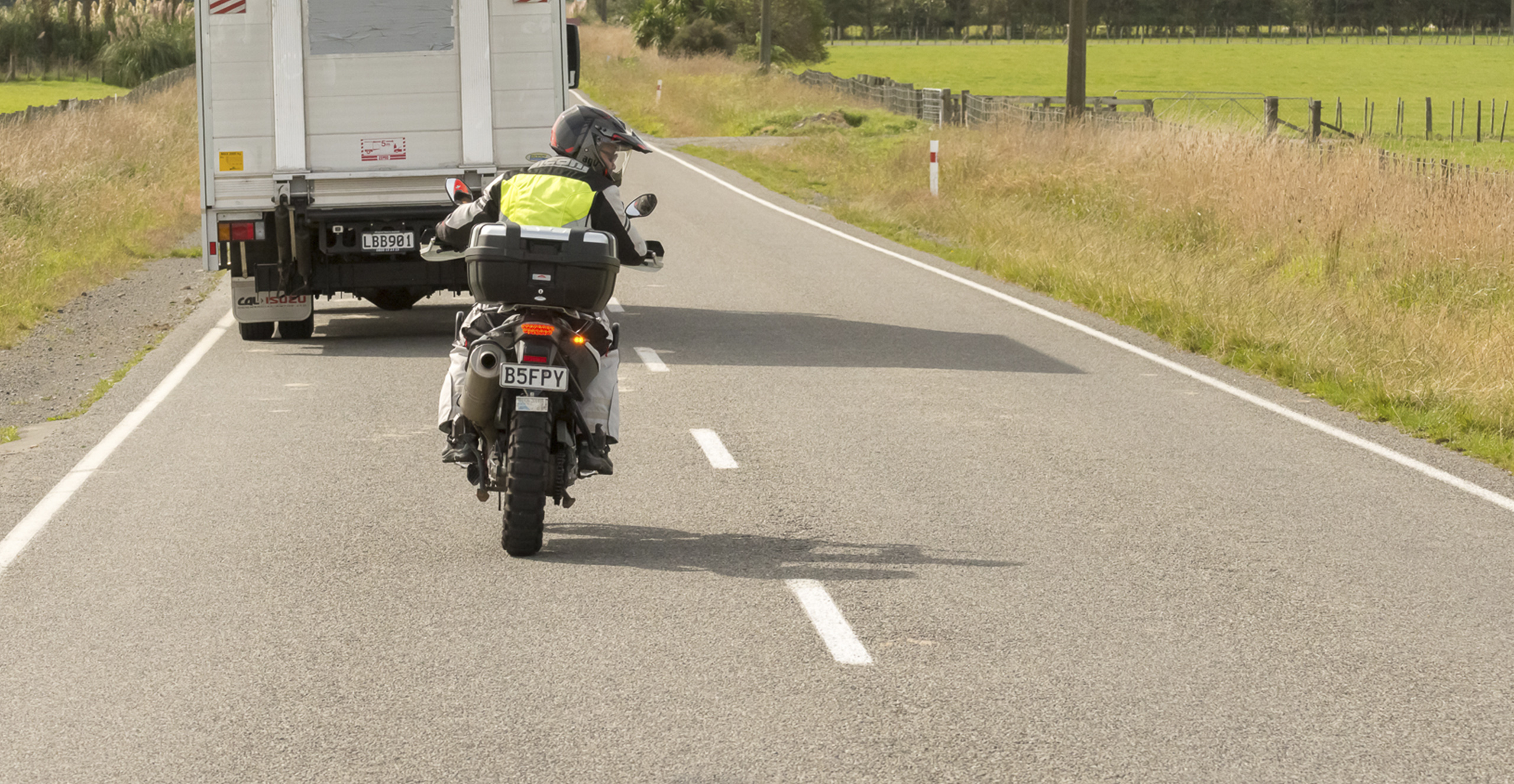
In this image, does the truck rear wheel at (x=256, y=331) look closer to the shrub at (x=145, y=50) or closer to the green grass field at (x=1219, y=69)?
the shrub at (x=145, y=50)

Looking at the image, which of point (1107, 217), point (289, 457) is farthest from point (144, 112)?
point (289, 457)

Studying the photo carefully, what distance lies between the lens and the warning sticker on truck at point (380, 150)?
1380 cm

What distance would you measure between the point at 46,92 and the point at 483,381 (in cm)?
5696

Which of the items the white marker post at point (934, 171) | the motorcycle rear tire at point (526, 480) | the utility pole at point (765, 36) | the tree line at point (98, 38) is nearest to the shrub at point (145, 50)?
the tree line at point (98, 38)

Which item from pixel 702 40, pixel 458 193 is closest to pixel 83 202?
pixel 458 193

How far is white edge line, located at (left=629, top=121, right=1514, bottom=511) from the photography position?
8.75m

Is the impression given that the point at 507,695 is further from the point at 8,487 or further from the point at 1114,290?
the point at 1114,290

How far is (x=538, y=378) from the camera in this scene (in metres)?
6.96

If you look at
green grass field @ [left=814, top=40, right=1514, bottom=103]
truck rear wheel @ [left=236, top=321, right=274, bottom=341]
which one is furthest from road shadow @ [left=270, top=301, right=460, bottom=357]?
green grass field @ [left=814, top=40, right=1514, bottom=103]

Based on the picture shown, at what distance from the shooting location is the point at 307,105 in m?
13.7

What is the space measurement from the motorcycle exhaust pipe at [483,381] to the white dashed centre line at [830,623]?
1.39 meters

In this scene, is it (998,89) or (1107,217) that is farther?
(998,89)

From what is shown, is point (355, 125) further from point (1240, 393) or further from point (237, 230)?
point (1240, 393)

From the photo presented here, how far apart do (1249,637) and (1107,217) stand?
1613cm
